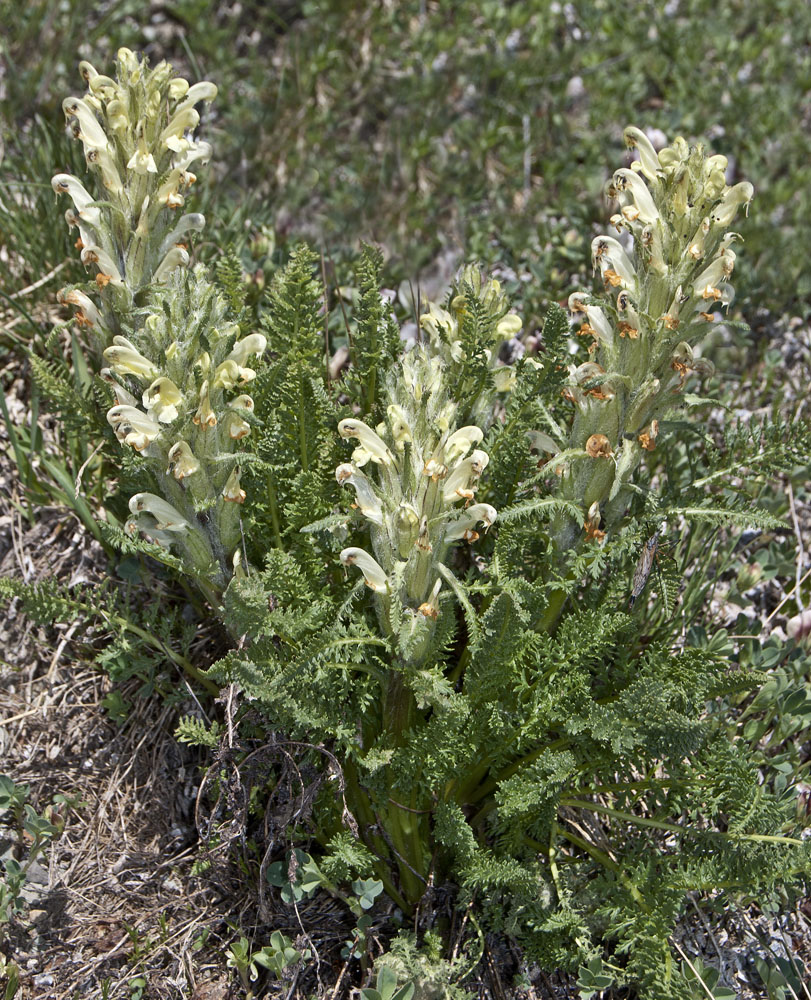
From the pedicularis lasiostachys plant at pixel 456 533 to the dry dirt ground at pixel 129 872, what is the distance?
30 centimetres

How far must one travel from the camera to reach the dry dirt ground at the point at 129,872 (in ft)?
9.64

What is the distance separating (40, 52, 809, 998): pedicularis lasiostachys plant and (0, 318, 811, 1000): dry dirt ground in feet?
1.00

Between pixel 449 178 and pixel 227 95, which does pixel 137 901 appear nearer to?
pixel 449 178

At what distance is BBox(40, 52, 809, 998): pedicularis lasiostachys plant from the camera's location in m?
2.49

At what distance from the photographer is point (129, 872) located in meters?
3.15

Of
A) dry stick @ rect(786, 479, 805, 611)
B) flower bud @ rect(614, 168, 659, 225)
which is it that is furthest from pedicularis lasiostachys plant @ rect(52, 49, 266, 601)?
dry stick @ rect(786, 479, 805, 611)

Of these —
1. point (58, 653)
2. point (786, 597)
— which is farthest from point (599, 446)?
point (58, 653)

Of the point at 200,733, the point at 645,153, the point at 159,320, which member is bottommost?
the point at 200,733

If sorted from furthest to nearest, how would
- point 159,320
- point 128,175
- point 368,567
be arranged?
1. point 128,175
2. point 368,567
3. point 159,320

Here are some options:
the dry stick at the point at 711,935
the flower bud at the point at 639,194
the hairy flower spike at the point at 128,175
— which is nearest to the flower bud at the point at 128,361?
A: the hairy flower spike at the point at 128,175

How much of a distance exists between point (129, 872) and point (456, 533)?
1660 mm

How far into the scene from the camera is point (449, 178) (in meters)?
5.11

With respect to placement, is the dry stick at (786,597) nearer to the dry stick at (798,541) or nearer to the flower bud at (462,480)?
the dry stick at (798,541)

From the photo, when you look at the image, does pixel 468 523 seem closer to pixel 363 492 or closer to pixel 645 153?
pixel 363 492
